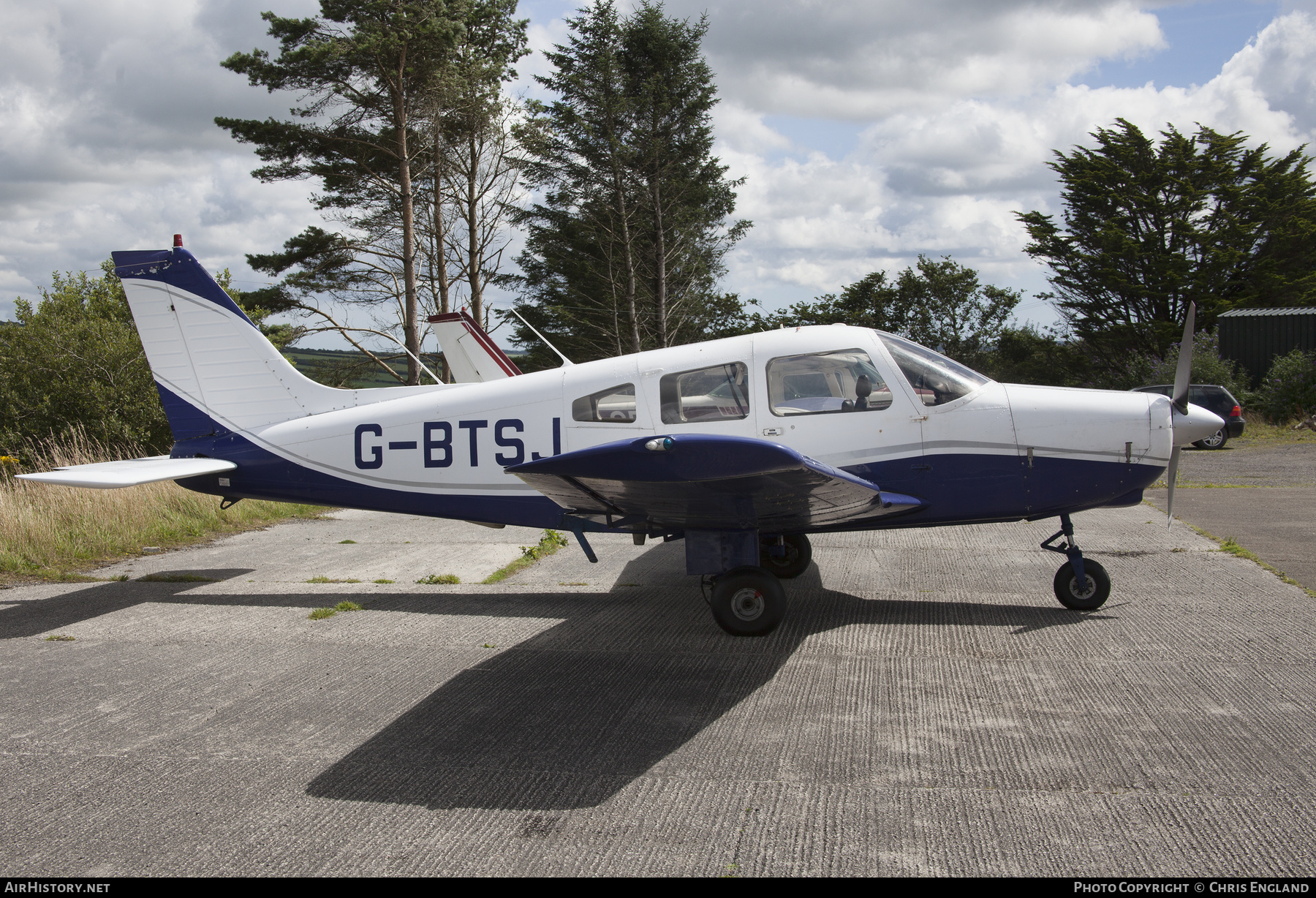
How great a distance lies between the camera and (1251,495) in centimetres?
1195

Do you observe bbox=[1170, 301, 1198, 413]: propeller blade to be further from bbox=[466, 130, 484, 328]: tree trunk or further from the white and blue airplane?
bbox=[466, 130, 484, 328]: tree trunk

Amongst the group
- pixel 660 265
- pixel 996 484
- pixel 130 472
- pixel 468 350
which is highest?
pixel 660 265

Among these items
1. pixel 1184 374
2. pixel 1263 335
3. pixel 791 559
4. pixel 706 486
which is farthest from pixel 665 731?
pixel 1263 335

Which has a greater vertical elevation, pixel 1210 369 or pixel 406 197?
pixel 406 197

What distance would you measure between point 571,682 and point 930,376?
10.4ft

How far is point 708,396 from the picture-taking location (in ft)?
19.6

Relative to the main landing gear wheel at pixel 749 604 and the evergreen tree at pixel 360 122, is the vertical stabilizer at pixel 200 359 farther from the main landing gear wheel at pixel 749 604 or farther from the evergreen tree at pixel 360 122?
the evergreen tree at pixel 360 122

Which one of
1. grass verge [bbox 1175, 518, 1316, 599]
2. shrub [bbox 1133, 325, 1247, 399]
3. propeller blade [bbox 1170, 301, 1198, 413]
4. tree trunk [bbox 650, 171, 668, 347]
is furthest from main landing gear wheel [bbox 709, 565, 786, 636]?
tree trunk [bbox 650, 171, 668, 347]

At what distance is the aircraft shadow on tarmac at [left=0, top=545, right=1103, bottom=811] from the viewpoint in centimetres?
357

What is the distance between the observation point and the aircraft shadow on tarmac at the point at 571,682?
357cm

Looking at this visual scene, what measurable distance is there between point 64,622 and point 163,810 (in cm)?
384

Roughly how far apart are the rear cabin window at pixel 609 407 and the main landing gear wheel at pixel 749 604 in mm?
1379

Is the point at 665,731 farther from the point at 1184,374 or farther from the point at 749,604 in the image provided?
the point at 1184,374

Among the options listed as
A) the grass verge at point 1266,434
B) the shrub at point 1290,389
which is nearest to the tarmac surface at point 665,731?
the grass verge at point 1266,434
